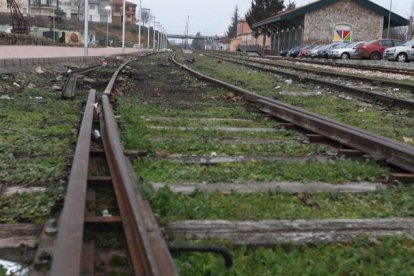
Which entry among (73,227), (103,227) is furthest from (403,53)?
(73,227)

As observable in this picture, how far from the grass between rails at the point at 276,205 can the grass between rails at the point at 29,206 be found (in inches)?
21.6

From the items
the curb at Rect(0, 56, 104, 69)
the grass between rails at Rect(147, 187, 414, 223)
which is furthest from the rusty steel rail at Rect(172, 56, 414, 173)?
the curb at Rect(0, 56, 104, 69)

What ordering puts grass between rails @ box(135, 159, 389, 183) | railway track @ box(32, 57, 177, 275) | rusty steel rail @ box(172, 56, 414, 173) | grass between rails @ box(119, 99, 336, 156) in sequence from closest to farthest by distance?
railway track @ box(32, 57, 177, 275), grass between rails @ box(135, 159, 389, 183), rusty steel rail @ box(172, 56, 414, 173), grass between rails @ box(119, 99, 336, 156)

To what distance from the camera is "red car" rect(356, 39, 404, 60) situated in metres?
38.8

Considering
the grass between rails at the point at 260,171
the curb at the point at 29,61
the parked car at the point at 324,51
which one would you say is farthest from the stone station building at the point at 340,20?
the grass between rails at the point at 260,171

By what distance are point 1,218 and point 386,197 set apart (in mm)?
2297

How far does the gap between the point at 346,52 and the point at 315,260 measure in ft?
135

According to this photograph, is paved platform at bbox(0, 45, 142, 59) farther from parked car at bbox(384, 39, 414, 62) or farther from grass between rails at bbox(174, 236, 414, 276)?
parked car at bbox(384, 39, 414, 62)

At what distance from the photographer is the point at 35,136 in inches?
209

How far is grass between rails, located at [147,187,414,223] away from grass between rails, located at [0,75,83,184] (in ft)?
3.52

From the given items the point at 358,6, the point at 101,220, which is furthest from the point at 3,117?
the point at 358,6

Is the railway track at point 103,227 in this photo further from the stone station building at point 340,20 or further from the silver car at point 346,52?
the stone station building at point 340,20

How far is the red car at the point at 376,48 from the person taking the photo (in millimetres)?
38750

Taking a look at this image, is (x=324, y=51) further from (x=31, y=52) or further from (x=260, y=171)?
(x=260, y=171)
